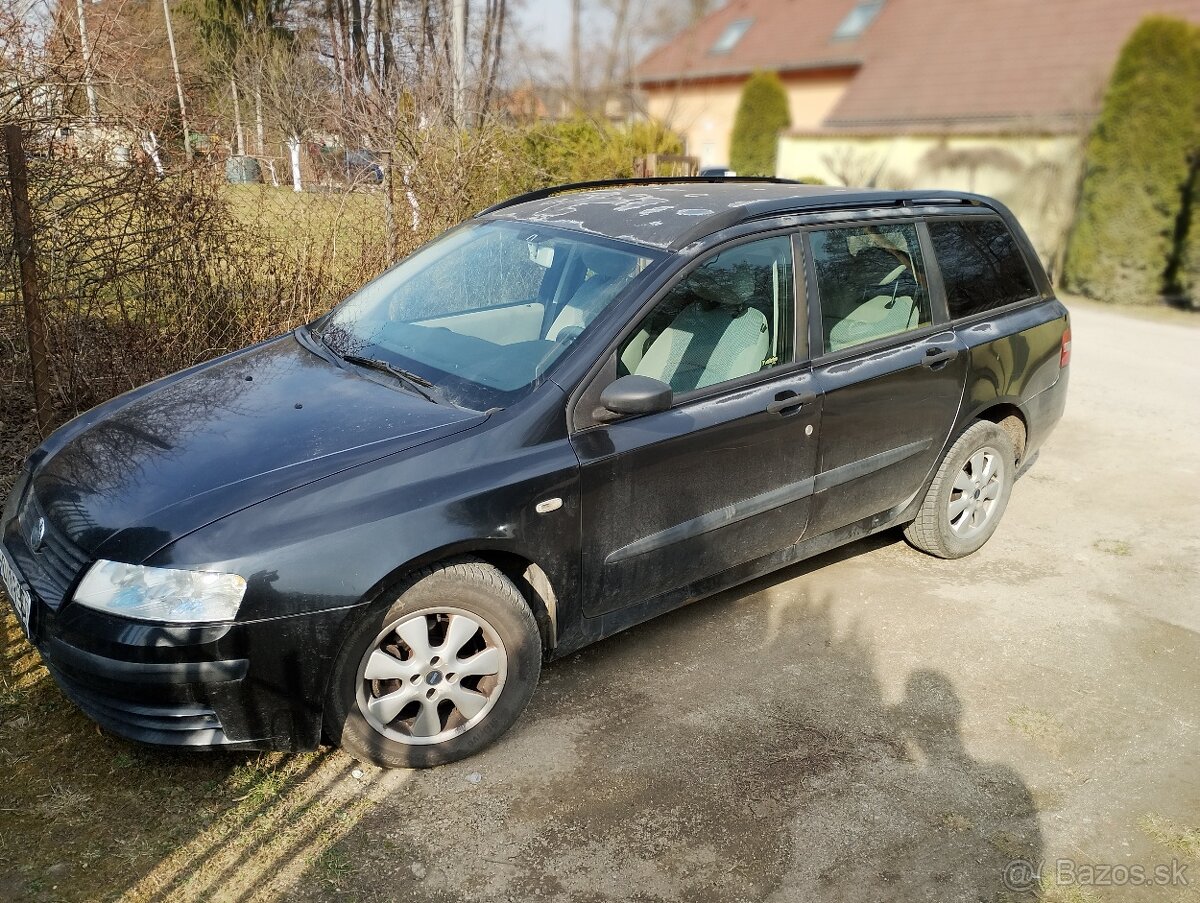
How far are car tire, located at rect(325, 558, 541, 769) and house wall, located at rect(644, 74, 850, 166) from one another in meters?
28.1

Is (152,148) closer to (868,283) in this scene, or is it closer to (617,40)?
(868,283)

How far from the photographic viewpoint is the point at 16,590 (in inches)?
118

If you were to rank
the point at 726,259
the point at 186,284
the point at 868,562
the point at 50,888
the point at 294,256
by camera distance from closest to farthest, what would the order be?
the point at 50,888
the point at 726,259
the point at 868,562
the point at 186,284
the point at 294,256

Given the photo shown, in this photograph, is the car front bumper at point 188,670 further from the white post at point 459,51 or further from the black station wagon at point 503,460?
the white post at point 459,51

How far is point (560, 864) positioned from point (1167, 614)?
3.30 meters

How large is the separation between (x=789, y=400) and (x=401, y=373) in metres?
1.50

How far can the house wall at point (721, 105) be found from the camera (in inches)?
1154

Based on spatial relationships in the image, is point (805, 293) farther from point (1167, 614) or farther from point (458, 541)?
point (1167, 614)

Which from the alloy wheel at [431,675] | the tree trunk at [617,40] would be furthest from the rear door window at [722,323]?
the tree trunk at [617,40]

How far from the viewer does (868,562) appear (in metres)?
4.88

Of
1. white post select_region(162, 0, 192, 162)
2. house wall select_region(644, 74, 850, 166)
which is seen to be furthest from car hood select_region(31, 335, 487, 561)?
house wall select_region(644, 74, 850, 166)

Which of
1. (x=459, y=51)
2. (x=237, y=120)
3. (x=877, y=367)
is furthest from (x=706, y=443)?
(x=459, y=51)

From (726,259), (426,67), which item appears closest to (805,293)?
(726,259)

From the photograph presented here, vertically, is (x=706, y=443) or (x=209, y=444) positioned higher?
(x=209, y=444)
